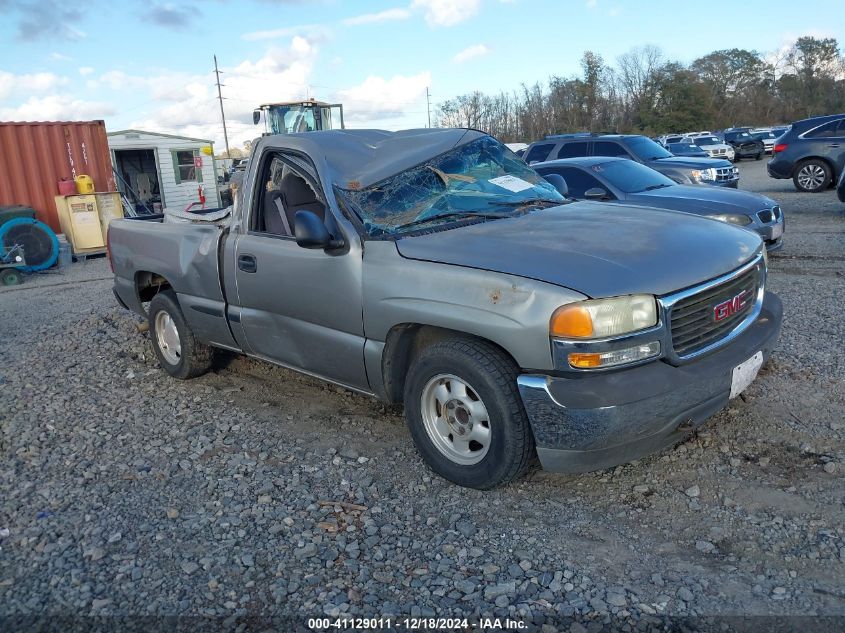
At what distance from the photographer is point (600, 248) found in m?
3.40

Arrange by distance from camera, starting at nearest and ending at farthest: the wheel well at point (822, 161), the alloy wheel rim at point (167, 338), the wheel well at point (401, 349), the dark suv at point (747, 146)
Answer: the wheel well at point (401, 349) → the alloy wheel rim at point (167, 338) → the wheel well at point (822, 161) → the dark suv at point (747, 146)

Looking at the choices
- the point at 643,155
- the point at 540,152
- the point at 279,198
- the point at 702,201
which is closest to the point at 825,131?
the point at 643,155

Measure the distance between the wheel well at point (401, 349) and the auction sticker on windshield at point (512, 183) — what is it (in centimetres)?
132

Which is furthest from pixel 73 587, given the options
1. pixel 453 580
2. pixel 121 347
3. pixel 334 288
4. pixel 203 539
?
pixel 121 347

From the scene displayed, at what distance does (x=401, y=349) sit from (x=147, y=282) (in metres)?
3.15

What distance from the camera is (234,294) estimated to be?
4738 mm

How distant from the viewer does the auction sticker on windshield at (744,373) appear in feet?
11.2

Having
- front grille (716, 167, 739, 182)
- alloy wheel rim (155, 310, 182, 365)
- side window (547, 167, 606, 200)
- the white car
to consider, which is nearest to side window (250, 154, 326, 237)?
alloy wheel rim (155, 310, 182, 365)

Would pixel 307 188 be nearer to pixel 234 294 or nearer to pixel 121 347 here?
pixel 234 294

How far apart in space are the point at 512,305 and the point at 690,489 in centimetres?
133

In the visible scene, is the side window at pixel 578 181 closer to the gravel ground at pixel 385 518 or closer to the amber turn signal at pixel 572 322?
the gravel ground at pixel 385 518

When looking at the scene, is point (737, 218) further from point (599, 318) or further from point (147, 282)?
point (147, 282)

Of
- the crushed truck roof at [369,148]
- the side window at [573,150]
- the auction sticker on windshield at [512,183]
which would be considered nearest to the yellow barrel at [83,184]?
the side window at [573,150]

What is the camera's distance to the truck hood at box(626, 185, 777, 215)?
8.05m
